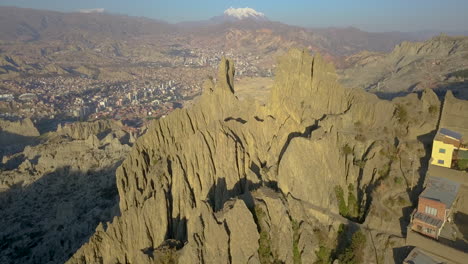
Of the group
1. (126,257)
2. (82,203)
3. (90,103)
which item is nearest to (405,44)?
(90,103)

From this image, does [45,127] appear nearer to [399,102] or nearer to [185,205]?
[185,205]

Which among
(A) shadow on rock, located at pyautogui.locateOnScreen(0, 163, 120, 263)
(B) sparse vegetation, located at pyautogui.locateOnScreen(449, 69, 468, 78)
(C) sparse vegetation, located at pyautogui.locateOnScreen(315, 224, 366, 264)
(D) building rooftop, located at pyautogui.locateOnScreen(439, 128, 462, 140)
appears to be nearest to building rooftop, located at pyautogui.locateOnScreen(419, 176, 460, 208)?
(D) building rooftop, located at pyautogui.locateOnScreen(439, 128, 462, 140)

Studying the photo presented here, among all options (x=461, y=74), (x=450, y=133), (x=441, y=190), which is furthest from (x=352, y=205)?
(x=461, y=74)

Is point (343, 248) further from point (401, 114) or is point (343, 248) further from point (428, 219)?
point (401, 114)

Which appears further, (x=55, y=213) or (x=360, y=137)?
(x=55, y=213)

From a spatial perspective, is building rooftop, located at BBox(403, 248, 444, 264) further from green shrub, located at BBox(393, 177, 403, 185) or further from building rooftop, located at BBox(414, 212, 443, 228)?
green shrub, located at BBox(393, 177, 403, 185)

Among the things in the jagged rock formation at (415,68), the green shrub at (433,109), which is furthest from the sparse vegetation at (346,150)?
the jagged rock formation at (415,68)
